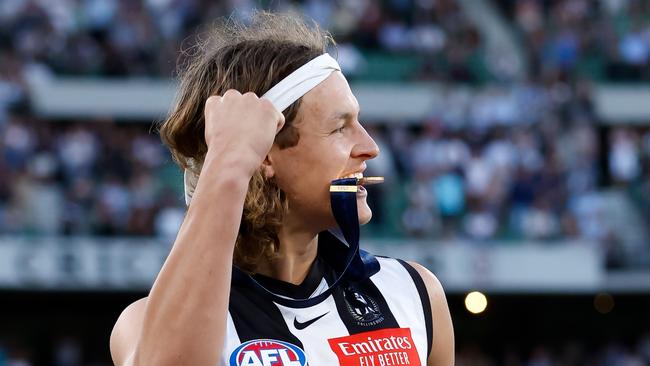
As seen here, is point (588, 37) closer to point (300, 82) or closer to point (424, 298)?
point (424, 298)

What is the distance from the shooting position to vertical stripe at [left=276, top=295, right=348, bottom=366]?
9.49 feet

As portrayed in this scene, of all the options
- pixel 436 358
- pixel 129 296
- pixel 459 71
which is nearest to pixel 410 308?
pixel 436 358

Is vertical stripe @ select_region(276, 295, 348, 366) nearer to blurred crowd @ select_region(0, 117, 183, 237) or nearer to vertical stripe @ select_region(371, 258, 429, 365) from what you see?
vertical stripe @ select_region(371, 258, 429, 365)

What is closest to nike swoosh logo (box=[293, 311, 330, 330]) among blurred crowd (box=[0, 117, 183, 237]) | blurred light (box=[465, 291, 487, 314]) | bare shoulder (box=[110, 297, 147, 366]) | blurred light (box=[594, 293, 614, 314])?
bare shoulder (box=[110, 297, 147, 366])

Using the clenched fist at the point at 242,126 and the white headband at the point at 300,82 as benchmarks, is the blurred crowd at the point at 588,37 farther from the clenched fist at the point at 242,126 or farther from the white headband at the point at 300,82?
the clenched fist at the point at 242,126

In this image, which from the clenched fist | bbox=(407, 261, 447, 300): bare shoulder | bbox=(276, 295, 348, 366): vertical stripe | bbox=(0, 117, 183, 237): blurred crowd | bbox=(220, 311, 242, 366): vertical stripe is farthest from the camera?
bbox=(0, 117, 183, 237): blurred crowd

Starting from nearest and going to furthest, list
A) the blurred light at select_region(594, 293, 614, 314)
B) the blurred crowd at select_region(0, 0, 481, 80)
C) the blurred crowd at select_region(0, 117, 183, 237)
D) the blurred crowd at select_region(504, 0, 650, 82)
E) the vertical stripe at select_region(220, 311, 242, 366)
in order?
the vertical stripe at select_region(220, 311, 242, 366), the blurred crowd at select_region(0, 117, 183, 237), the blurred light at select_region(594, 293, 614, 314), the blurred crowd at select_region(0, 0, 481, 80), the blurred crowd at select_region(504, 0, 650, 82)

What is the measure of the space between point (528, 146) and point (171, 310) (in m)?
14.4

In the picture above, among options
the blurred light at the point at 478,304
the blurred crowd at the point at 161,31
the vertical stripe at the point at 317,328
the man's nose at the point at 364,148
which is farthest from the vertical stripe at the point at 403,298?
the blurred crowd at the point at 161,31

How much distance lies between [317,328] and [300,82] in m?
0.60

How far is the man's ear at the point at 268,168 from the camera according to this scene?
2955mm

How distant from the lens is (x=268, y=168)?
2957 millimetres

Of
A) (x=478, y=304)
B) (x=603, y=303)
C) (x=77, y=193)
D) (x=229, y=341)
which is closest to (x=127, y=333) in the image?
(x=229, y=341)

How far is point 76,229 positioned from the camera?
14828 mm
